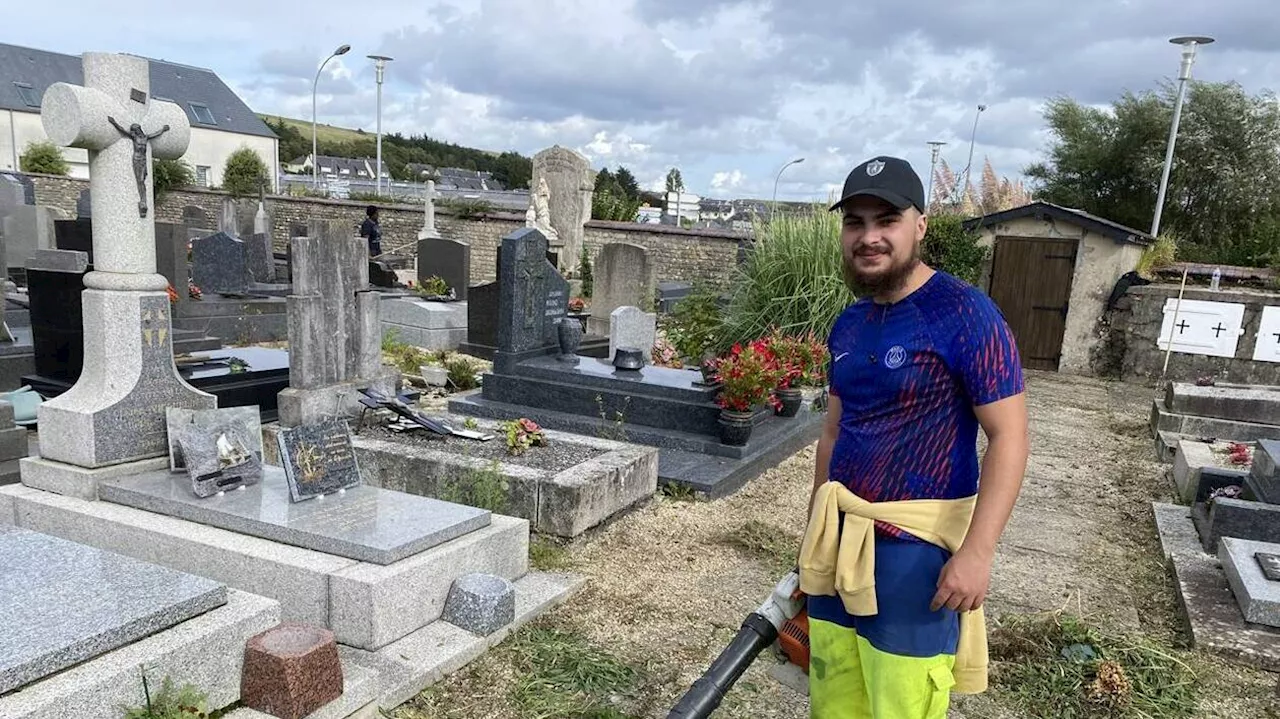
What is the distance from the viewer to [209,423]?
3811mm

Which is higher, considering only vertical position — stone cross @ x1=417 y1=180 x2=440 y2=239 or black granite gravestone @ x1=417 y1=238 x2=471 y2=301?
stone cross @ x1=417 y1=180 x2=440 y2=239

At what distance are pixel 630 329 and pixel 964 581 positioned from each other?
6776 mm

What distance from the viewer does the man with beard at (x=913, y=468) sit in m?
1.80

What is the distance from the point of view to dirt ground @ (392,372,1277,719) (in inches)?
119

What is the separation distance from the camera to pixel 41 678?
6.96ft

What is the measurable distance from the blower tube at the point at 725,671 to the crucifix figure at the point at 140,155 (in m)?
3.43

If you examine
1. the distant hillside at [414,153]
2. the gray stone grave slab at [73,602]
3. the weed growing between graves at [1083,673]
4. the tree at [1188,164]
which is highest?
the distant hillside at [414,153]

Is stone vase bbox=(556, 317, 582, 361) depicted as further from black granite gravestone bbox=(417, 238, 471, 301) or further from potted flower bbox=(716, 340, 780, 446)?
black granite gravestone bbox=(417, 238, 471, 301)

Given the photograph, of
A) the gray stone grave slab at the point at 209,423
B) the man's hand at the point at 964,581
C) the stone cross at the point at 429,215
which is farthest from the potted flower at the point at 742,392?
the stone cross at the point at 429,215

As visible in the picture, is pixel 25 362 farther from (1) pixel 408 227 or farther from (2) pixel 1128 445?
(1) pixel 408 227

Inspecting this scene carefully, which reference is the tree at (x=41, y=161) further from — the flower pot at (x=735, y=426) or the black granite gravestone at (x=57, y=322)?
the flower pot at (x=735, y=426)

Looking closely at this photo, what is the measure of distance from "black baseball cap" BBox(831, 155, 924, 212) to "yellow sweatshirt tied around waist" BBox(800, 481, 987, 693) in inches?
27.6

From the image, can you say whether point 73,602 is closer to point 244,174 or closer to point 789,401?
point 789,401

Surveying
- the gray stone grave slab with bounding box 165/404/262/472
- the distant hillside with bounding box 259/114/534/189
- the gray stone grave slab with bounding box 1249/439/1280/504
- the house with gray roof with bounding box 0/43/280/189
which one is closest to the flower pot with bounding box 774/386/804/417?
the gray stone grave slab with bounding box 1249/439/1280/504
